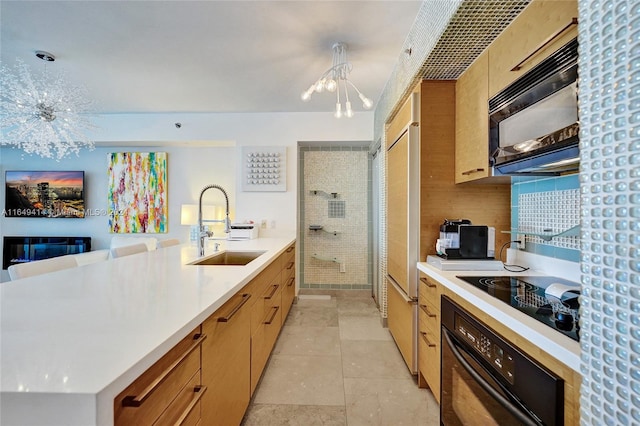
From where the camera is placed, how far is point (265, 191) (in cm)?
360

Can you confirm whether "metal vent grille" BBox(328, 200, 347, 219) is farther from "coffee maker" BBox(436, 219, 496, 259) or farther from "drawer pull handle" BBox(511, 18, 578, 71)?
"drawer pull handle" BBox(511, 18, 578, 71)

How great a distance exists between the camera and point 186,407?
2.59 feet

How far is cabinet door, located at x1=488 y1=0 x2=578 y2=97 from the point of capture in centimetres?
96

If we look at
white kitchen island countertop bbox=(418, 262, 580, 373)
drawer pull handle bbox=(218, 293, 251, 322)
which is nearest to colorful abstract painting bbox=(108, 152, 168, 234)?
drawer pull handle bbox=(218, 293, 251, 322)

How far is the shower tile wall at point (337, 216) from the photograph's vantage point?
152 inches

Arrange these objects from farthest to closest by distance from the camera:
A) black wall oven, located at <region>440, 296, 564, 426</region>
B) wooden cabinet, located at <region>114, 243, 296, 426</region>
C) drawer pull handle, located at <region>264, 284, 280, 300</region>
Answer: drawer pull handle, located at <region>264, 284, 280, 300</region> → black wall oven, located at <region>440, 296, 564, 426</region> → wooden cabinet, located at <region>114, 243, 296, 426</region>

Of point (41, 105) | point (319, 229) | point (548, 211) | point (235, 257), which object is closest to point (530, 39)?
point (548, 211)

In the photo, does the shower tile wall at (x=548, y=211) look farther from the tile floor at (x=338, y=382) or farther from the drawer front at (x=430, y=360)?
the tile floor at (x=338, y=382)

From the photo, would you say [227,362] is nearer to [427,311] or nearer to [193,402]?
[193,402]

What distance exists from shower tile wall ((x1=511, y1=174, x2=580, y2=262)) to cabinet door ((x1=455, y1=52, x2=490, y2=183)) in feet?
0.98

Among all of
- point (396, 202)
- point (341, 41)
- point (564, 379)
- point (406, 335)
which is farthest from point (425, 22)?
point (406, 335)

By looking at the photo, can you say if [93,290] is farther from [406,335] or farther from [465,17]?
[465,17]

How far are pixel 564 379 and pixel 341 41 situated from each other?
2.28 meters

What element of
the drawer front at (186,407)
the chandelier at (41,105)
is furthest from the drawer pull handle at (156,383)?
the chandelier at (41,105)
